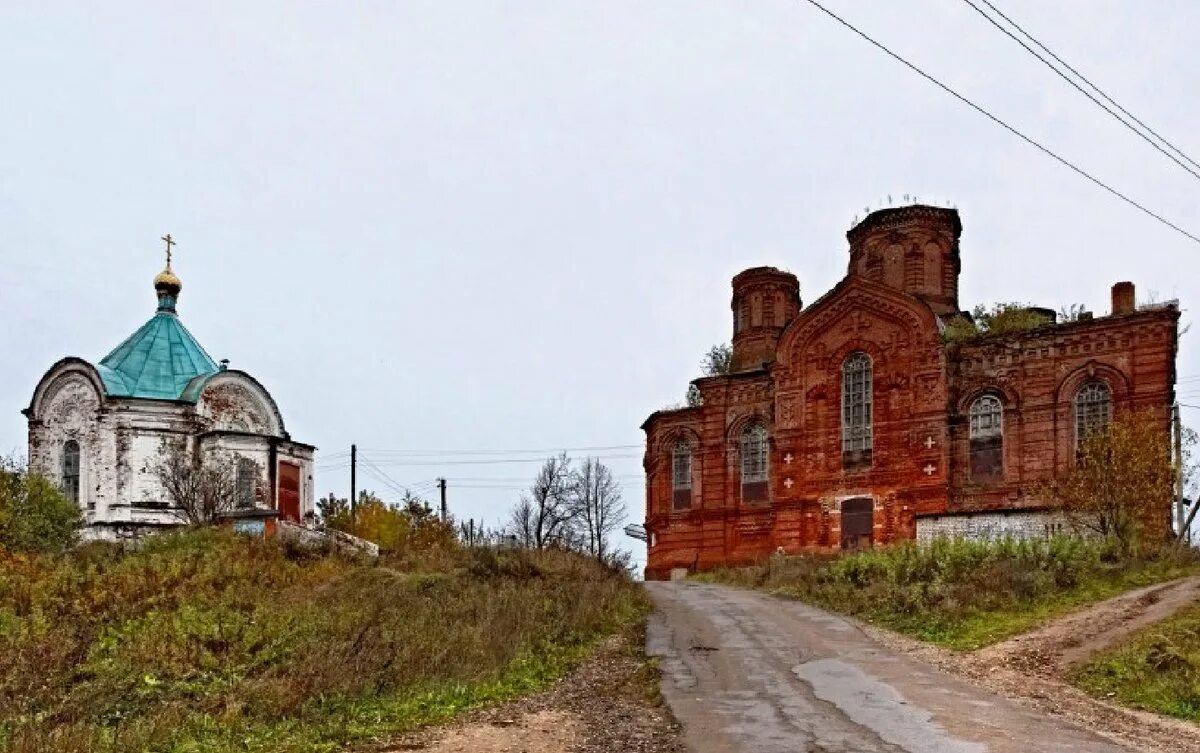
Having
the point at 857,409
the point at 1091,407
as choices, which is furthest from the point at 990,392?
the point at 857,409

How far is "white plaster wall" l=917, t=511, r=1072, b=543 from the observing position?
27.5 meters

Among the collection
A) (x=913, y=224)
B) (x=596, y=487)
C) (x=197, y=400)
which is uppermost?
(x=913, y=224)

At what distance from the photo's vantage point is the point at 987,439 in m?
32.0

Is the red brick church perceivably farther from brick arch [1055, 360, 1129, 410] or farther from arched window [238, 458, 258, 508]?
arched window [238, 458, 258, 508]

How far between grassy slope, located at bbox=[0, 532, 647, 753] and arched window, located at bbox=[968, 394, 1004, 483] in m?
14.6

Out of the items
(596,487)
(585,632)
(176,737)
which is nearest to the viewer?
(176,737)

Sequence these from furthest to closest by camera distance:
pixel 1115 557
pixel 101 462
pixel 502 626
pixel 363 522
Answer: pixel 363 522 < pixel 101 462 < pixel 1115 557 < pixel 502 626

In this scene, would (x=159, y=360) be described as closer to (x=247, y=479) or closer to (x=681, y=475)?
(x=247, y=479)

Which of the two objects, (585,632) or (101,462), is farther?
(101,462)

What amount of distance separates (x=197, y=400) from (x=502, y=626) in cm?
1909

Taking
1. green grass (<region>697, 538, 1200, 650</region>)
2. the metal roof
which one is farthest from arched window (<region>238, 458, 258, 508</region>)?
green grass (<region>697, 538, 1200, 650</region>)

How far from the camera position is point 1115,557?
22109mm

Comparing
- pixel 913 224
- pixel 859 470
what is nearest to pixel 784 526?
pixel 859 470

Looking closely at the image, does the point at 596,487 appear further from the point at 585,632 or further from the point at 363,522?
the point at 585,632
